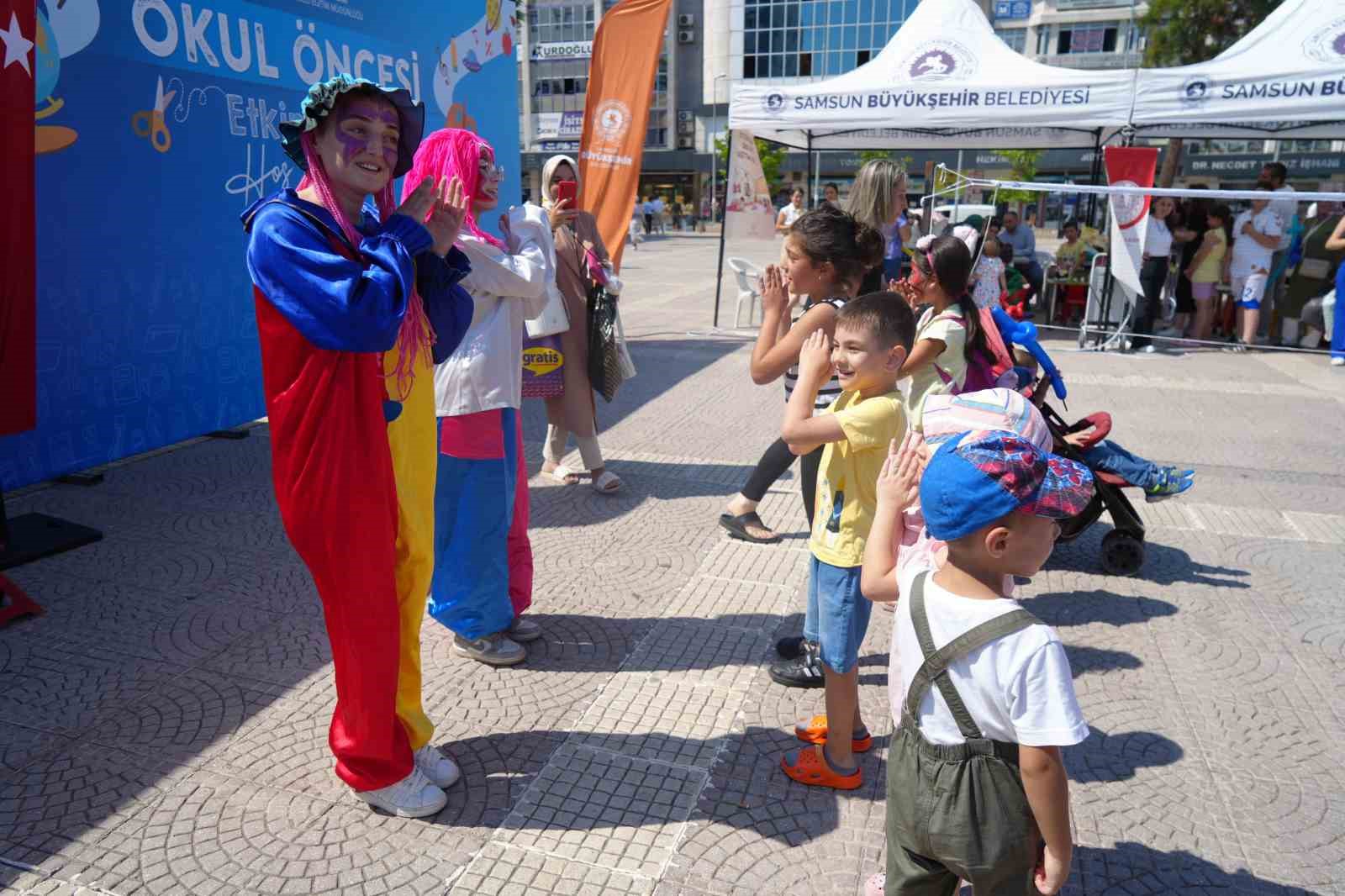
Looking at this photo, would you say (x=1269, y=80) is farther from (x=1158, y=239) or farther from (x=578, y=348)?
(x=578, y=348)

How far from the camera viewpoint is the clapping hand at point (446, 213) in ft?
8.03

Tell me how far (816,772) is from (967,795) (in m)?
1.09

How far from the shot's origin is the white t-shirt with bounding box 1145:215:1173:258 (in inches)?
416

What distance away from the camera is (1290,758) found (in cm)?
292

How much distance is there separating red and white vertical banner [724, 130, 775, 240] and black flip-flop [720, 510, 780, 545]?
6905 mm

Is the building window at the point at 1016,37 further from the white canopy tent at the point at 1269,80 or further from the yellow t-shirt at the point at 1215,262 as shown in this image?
the white canopy tent at the point at 1269,80

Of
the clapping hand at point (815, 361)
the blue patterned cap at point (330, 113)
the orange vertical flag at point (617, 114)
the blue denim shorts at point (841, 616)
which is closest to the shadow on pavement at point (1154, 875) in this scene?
the blue denim shorts at point (841, 616)

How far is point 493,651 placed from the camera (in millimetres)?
3430

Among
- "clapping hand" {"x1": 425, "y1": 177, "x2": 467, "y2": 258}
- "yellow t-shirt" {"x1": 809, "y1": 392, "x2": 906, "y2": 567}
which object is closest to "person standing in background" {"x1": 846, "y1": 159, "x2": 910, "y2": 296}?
"yellow t-shirt" {"x1": 809, "y1": 392, "x2": 906, "y2": 567}

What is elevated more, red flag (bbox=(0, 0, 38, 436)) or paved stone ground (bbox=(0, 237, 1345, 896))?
red flag (bbox=(0, 0, 38, 436))

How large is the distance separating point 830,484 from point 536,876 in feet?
4.44

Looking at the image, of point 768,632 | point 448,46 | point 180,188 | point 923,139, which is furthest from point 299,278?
point 923,139

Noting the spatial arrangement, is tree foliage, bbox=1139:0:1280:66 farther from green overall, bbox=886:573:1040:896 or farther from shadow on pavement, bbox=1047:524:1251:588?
green overall, bbox=886:573:1040:896

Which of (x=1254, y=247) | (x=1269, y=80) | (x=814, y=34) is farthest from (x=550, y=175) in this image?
(x=814, y=34)
